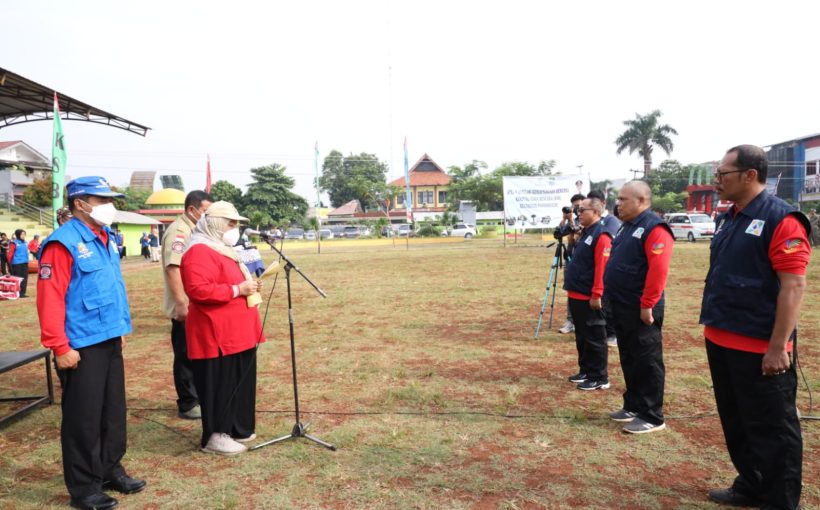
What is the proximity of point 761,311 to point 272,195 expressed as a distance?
193 ft

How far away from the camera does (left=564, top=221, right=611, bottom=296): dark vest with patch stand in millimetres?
5305

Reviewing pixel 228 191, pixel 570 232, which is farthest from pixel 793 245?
pixel 228 191

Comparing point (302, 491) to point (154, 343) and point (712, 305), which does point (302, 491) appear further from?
point (154, 343)

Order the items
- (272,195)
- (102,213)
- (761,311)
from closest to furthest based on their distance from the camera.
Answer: (761,311), (102,213), (272,195)

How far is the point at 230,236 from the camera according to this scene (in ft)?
12.6

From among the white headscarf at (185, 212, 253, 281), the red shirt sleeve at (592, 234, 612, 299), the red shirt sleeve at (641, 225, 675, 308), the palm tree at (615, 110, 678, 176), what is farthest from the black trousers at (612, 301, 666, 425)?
the palm tree at (615, 110, 678, 176)

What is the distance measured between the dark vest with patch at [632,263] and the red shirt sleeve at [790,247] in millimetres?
1421

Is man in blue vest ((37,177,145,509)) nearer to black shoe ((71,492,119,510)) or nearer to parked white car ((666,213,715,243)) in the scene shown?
black shoe ((71,492,119,510))

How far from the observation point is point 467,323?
348 inches

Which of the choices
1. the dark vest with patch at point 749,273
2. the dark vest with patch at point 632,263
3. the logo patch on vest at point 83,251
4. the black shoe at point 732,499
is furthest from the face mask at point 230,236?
the black shoe at point 732,499

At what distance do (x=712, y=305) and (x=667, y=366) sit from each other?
3376 millimetres

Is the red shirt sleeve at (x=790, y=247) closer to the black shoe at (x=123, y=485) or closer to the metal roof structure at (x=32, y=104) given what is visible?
the black shoe at (x=123, y=485)

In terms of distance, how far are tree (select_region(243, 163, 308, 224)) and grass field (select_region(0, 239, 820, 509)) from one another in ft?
168

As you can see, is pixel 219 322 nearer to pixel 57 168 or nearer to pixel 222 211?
pixel 222 211
